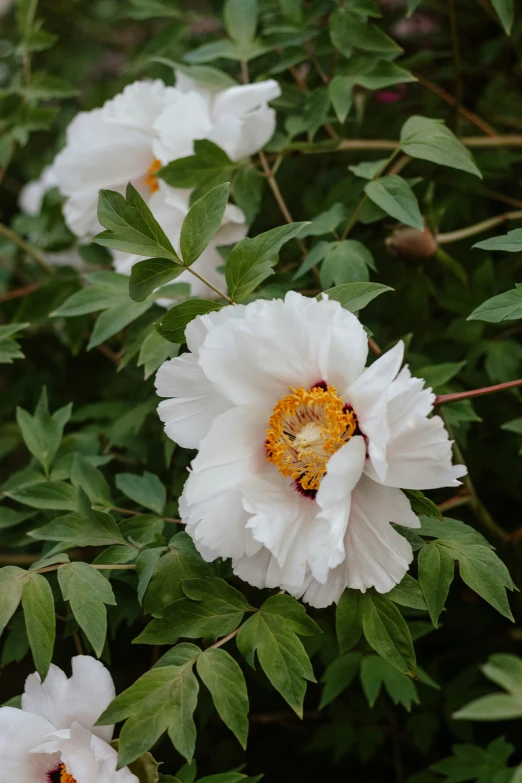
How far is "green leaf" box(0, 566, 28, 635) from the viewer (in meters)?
0.61

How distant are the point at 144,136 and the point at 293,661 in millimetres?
651

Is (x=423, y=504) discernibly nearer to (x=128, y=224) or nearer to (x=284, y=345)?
(x=284, y=345)

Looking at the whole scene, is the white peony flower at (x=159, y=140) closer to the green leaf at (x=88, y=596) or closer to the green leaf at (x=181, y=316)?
the green leaf at (x=181, y=316)

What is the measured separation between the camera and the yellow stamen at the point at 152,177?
980mm

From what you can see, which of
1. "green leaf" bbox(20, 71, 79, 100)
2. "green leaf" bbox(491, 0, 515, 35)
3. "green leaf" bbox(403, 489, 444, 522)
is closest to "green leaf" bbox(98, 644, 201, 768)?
"green leaf" bbox(403, 489, 444, 522)

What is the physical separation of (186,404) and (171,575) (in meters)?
0.14

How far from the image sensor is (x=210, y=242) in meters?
0.88

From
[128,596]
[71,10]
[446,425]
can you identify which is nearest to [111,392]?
[128,596]

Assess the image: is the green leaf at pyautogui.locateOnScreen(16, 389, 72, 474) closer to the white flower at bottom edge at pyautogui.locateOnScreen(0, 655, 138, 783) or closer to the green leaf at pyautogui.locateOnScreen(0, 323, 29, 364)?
the green leaf at pyautogui.locateOnScreen(0, 323, 29, 364)

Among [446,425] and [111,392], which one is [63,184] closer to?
[111,392]

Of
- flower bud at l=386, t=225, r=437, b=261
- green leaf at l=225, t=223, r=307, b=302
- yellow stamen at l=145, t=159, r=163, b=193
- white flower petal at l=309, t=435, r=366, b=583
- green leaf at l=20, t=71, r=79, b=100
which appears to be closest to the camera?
white flower petal at l=309, t=435, r=366, b=583

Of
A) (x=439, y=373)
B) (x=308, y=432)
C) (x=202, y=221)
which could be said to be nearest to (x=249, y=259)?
(x=202, y=221)

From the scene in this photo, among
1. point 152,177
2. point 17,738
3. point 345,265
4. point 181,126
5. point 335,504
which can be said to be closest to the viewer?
point 335,504

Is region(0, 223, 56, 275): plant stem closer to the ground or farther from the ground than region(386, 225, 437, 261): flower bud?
closer to the ground
